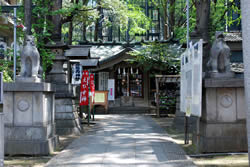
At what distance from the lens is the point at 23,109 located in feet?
23.7

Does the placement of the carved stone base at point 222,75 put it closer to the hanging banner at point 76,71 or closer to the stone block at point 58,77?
the stone block at point 58,77

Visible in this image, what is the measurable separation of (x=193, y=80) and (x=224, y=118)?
1360mm

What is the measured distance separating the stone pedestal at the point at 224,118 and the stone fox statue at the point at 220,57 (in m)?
0.38

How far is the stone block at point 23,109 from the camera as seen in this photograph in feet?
23.7

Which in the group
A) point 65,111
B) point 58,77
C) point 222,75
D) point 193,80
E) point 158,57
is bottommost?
point 65,111

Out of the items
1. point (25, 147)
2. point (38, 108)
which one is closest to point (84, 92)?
point (38, 108)

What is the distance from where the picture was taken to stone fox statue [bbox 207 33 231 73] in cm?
712

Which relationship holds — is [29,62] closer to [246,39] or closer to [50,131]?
[50,131]

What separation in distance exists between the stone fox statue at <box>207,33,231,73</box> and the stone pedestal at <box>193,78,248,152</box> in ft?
1.25

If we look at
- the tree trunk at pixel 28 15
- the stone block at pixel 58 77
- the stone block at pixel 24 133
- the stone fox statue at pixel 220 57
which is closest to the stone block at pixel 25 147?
the stone block at pixel 24 133

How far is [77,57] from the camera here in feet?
44.7

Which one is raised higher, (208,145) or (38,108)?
(38,108)

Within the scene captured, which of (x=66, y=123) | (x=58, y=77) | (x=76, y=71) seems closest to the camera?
(x=66, y=123)

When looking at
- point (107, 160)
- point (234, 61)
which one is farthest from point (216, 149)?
point (234, 61)
